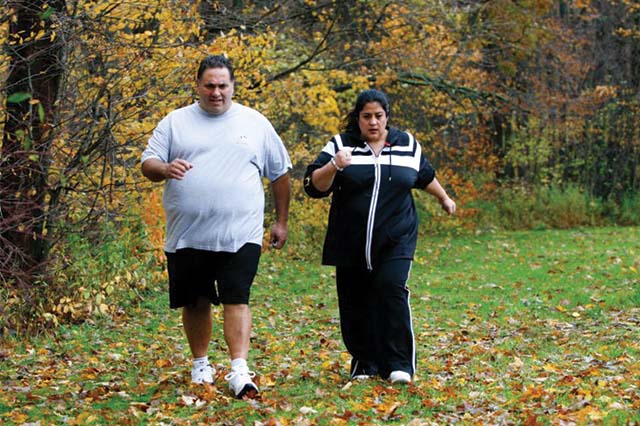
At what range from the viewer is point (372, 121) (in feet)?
22.5

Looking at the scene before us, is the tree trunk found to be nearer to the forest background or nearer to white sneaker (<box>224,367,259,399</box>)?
the forest background

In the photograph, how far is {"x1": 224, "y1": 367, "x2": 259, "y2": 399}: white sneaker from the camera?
6309 millimetres

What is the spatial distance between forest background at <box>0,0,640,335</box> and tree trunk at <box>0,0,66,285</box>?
0.9 inches

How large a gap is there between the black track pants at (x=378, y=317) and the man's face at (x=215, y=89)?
1360mm

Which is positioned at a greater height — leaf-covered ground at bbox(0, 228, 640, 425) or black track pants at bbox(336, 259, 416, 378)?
black track pants at bbox(336, 259, 416, 378)

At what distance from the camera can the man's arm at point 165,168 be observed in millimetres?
6199

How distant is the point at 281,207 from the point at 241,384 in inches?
46.9

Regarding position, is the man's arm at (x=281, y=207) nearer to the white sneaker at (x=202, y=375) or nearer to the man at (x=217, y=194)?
the man at (x=217, y=194)

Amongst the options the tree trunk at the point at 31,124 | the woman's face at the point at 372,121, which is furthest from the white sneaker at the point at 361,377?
the tree trunk at the point at 31,124

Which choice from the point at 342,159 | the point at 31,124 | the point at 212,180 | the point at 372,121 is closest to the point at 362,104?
the point at 372,121

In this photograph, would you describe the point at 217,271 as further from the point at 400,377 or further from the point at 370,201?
the point at 400,377

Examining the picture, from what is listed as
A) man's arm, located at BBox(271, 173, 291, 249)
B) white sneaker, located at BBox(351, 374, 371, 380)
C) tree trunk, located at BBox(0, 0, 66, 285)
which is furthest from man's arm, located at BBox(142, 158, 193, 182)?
tree trunk, located at BBox(0, 0, 66, 285)

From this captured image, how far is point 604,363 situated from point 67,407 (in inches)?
149

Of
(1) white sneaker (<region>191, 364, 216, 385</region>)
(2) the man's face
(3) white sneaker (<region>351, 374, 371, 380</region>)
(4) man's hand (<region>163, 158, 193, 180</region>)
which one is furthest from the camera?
(3) white sneaker (<region>351, 374, 371, 380</region>)
